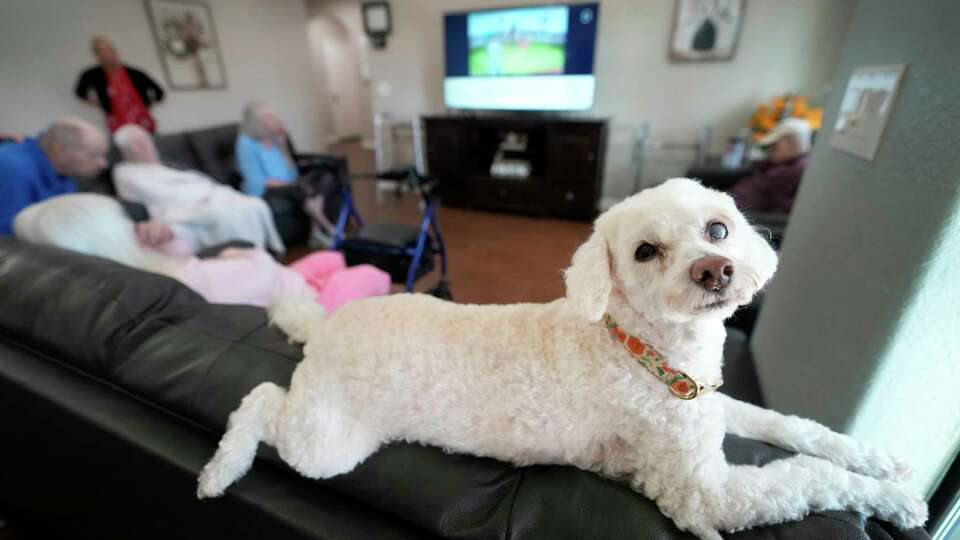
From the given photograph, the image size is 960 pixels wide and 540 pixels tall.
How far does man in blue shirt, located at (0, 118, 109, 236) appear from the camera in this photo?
2.02 metres

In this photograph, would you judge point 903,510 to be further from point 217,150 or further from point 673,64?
point 217,150

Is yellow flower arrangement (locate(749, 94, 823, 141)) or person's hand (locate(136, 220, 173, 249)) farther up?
yellow flower arrangement (locate(749, 94, 823, 141))

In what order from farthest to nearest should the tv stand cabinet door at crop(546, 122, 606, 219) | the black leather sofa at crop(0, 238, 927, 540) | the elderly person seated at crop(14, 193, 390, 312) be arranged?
1. the tv stand cabinet door at crop(546, 122, 606, 219)
2. the elderly person seated at crop(14, 193, 390, 312)
3. the black leather sofa at crop(0, 238, 927, 540)

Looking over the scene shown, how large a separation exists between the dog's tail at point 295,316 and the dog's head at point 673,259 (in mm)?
578

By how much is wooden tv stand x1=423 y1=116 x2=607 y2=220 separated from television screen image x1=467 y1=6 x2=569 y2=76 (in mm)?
484

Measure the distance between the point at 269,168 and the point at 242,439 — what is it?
311cm

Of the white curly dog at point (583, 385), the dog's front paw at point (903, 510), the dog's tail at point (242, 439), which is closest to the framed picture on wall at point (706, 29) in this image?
the white curly dog at point (583, 385)

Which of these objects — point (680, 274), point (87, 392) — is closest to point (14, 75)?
point (87, 392)

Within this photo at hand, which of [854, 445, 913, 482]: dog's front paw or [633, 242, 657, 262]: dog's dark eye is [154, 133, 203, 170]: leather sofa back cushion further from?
[854, 445, 913, 482]: dog's front paw

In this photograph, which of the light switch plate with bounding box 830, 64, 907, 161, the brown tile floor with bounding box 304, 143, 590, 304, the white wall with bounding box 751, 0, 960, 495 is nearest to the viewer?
the white wall with bounding box 751, 0, 960, 495

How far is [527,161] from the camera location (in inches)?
171

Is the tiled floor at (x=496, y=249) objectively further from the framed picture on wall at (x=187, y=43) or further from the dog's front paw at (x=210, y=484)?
the framed picture on wall at (x=187, y=43)

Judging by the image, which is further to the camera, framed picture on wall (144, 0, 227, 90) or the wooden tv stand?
the wooden tv stand

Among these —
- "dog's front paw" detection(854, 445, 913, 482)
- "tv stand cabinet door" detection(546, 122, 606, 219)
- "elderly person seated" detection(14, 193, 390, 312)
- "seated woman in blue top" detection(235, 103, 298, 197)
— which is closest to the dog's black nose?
"dog's front paw" detection(854, 445, 913, 482)
